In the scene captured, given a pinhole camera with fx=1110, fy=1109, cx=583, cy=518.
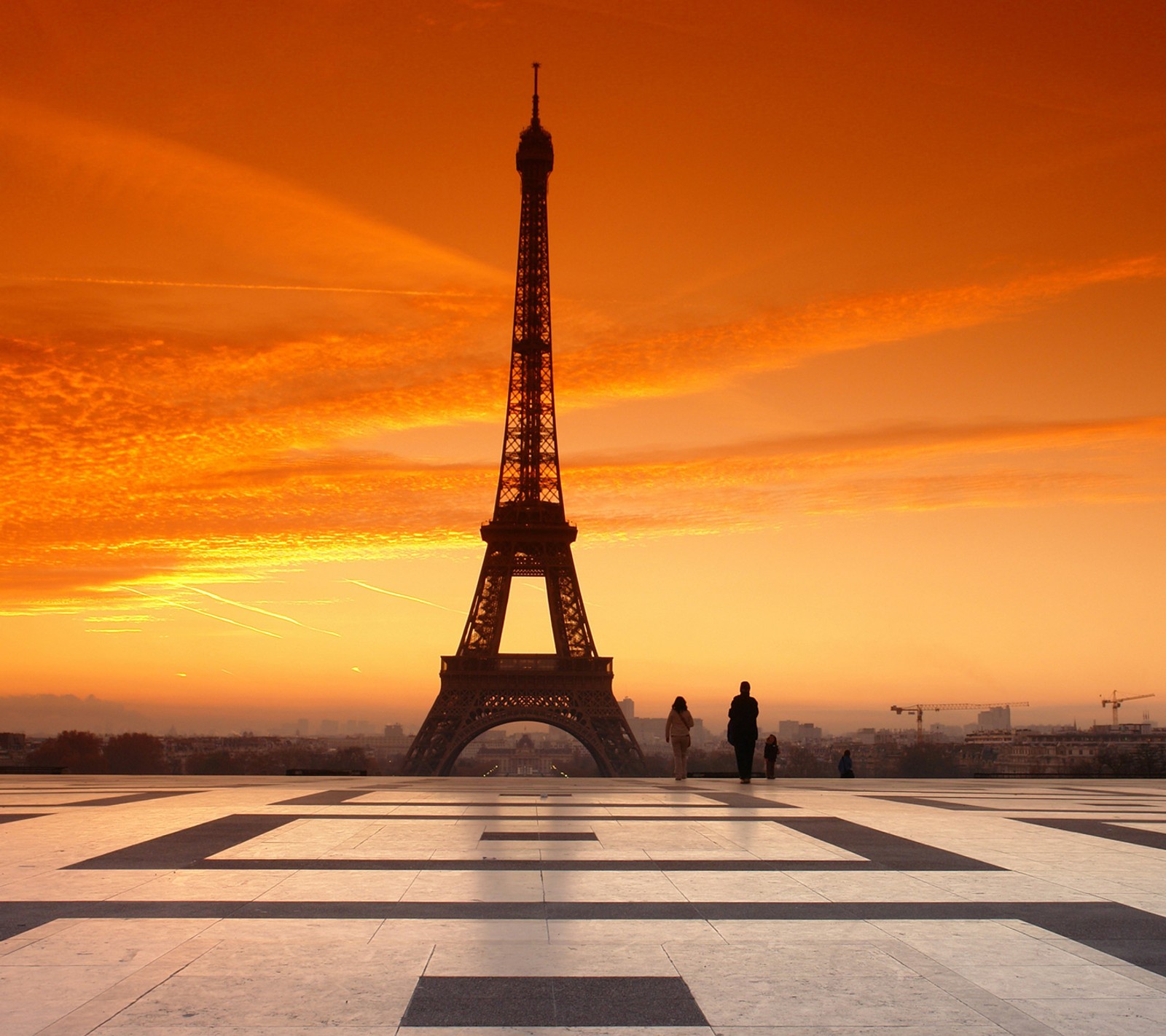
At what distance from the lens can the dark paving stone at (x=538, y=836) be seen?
11336 millimetres

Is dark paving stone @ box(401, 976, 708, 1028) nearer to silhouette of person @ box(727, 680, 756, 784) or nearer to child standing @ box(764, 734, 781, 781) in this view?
silhouette of person @ box(727, 680, 756, 784)

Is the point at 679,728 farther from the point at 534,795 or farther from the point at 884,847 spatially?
the point at 884,847

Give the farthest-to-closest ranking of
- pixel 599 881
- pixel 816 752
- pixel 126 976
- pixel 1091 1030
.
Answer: pixel 816 752 → pixel 599 881 → pixel 126 976 → pixel 1091 1030

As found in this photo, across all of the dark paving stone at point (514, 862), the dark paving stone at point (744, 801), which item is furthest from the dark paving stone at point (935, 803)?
the dark paving stone at point (514, 862)

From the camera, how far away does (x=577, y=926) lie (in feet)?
22.9

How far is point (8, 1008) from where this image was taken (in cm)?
511

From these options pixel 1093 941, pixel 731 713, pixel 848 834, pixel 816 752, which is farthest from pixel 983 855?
pixel 816 752

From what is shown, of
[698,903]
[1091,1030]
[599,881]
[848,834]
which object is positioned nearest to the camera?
[1091,1030]

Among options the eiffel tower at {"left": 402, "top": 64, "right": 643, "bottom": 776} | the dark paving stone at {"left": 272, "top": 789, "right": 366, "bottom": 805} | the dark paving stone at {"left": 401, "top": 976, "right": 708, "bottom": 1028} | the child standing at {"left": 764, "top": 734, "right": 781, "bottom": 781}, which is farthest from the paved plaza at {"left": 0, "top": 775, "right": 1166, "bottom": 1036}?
the eiffel tower at {"left": 402, "top": 64, "right": 643, "bottom": 776}

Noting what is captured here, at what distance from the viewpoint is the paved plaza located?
519 cm

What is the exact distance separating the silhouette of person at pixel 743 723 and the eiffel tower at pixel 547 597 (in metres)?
33.8

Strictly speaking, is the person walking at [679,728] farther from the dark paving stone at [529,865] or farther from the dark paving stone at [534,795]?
the dark paving stone at [529,865]

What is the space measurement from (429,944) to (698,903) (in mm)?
2146

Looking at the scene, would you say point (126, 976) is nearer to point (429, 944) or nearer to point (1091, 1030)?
point (429, 944)
